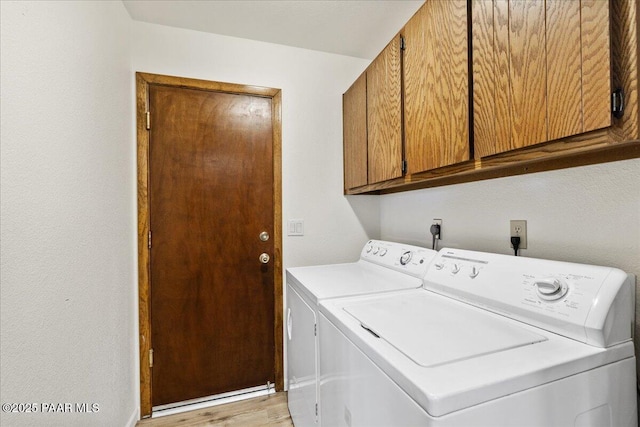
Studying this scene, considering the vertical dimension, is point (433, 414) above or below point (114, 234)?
below

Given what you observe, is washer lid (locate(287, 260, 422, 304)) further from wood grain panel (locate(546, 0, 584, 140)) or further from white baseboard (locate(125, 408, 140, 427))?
white baseboard (locate(125, 408, 140, 427))

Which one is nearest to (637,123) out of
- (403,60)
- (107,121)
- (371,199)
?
(403,60)

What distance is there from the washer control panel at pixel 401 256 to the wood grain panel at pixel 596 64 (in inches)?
33.6

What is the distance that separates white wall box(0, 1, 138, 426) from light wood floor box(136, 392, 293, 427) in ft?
0.76

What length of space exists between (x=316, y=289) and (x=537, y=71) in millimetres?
1113

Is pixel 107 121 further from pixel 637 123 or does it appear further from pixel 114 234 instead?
pixel 637 123

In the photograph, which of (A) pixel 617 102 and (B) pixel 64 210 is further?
(B) pixel 64 210

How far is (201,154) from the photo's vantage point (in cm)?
188

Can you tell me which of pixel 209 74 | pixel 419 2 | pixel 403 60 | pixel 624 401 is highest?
pixel 419 2

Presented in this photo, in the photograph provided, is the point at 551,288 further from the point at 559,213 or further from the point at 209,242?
the point at 209,242

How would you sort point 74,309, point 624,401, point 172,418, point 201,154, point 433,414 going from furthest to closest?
point 201,154, point 172,418, point 74,309, point 624,401, point 433,414

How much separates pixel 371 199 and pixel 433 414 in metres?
1.79

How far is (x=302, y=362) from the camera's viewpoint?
1.45 m

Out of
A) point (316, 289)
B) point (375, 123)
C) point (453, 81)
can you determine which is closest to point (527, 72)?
point (453, 81)
